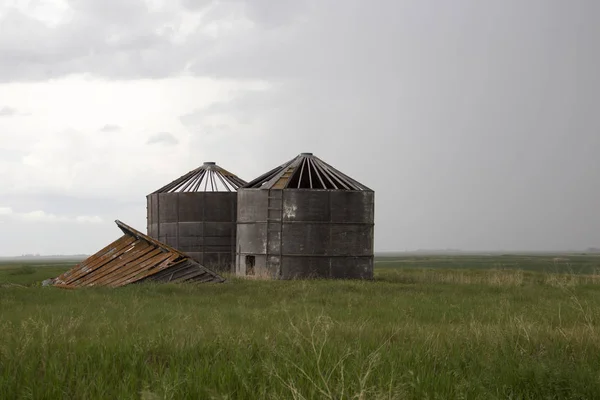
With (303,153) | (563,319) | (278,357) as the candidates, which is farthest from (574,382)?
(303,153)

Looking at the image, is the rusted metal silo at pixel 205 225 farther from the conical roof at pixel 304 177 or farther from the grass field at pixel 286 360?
the grass field at pixel 286 360

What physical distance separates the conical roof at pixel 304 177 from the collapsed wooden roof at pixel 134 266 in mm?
6225

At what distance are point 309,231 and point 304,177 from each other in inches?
163

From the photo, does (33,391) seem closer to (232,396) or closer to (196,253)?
(232,396)

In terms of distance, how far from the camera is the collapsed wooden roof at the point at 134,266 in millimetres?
20859

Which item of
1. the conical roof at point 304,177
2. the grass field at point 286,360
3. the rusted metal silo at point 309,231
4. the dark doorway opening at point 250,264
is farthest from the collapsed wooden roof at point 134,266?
the grass field at point 286,360

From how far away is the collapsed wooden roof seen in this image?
20859 millimetres

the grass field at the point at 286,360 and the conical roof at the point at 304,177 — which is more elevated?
the conical roof at the point at 304,177

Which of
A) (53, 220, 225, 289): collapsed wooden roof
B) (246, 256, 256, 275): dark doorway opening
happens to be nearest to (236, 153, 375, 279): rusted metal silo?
(246, 256, 256, 275): dark doorway opening

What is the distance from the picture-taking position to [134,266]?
21797 mm

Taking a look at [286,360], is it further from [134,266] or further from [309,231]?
[309,231]

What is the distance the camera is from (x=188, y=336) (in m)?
7.48

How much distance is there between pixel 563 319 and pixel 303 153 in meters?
18.8

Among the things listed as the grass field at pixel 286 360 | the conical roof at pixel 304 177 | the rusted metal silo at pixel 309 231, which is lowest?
the grass field at pixel 286 360
